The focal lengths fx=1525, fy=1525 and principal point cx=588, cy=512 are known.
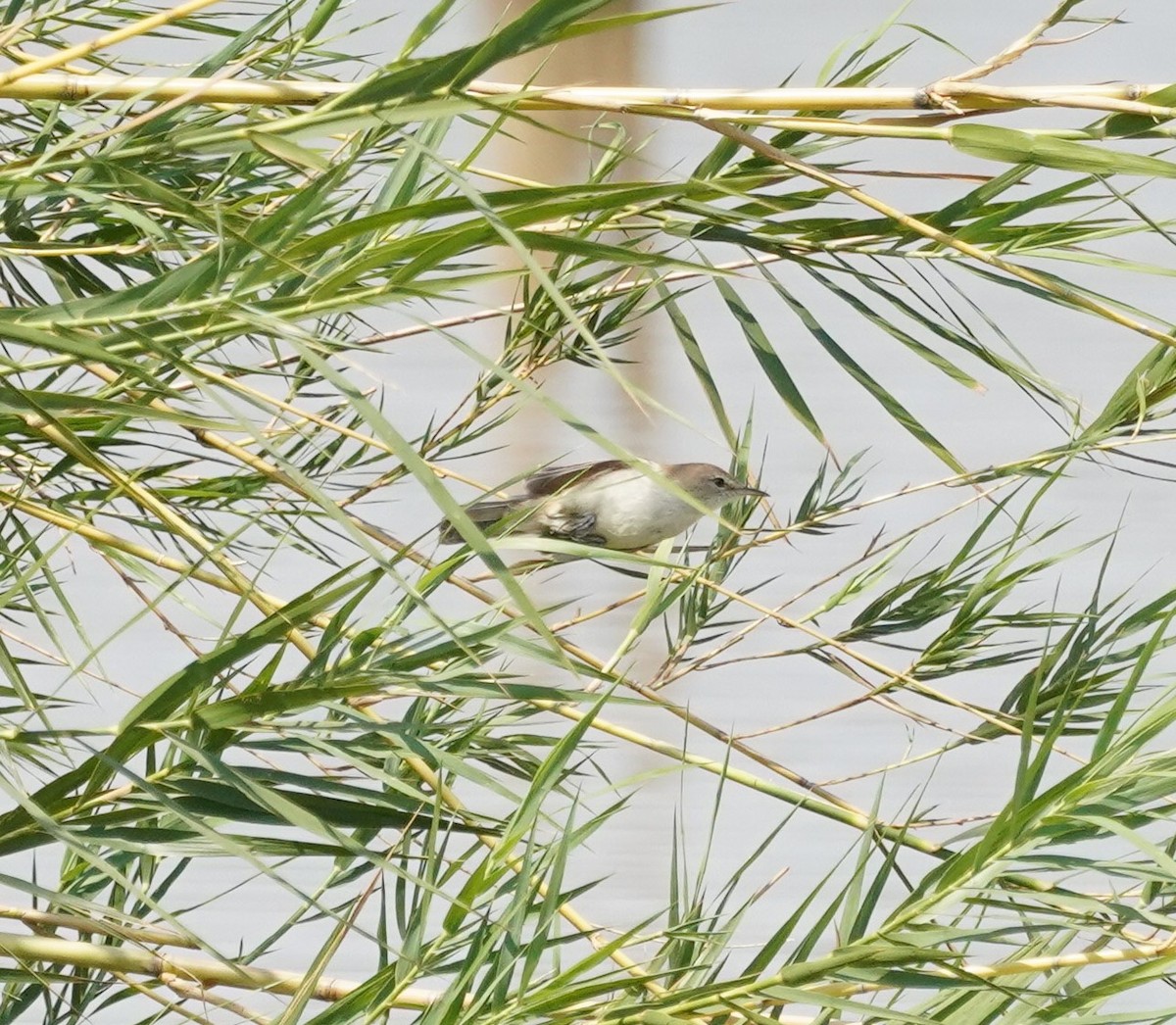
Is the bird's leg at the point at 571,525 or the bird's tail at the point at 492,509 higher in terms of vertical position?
the bird's leg at the point at 571,525

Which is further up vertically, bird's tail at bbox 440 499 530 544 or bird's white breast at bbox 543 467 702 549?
bird's white breast at bbox 543 467 702 549

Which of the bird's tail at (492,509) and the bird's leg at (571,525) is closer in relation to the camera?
the bird's tail at (492,509)

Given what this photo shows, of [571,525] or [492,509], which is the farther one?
[571,525]

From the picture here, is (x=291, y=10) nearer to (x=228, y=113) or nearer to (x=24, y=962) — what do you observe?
(x=228, y=113)

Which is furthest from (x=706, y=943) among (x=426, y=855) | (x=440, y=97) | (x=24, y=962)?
(x=440, y=97)

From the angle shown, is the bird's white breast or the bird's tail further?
the bird's white breast

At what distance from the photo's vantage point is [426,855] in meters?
0.61

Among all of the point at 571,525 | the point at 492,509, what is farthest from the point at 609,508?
the point at 492,509

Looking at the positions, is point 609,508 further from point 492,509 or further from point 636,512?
point 492,509

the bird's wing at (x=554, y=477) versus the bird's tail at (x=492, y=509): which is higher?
the bird's wing at (x=554, y=477)

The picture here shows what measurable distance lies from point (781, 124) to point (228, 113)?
0.71 feet

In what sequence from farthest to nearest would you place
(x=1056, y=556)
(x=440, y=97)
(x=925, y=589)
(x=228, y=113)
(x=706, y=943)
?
(x=925, y=589)
(x=1056, y=556)
(x=706, y=943)
(x=228, y=113)
(x=440, y=97)

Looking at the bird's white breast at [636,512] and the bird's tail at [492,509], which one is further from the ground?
the bird's white breast at [636,512]

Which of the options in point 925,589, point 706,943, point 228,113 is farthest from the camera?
point 925,589
